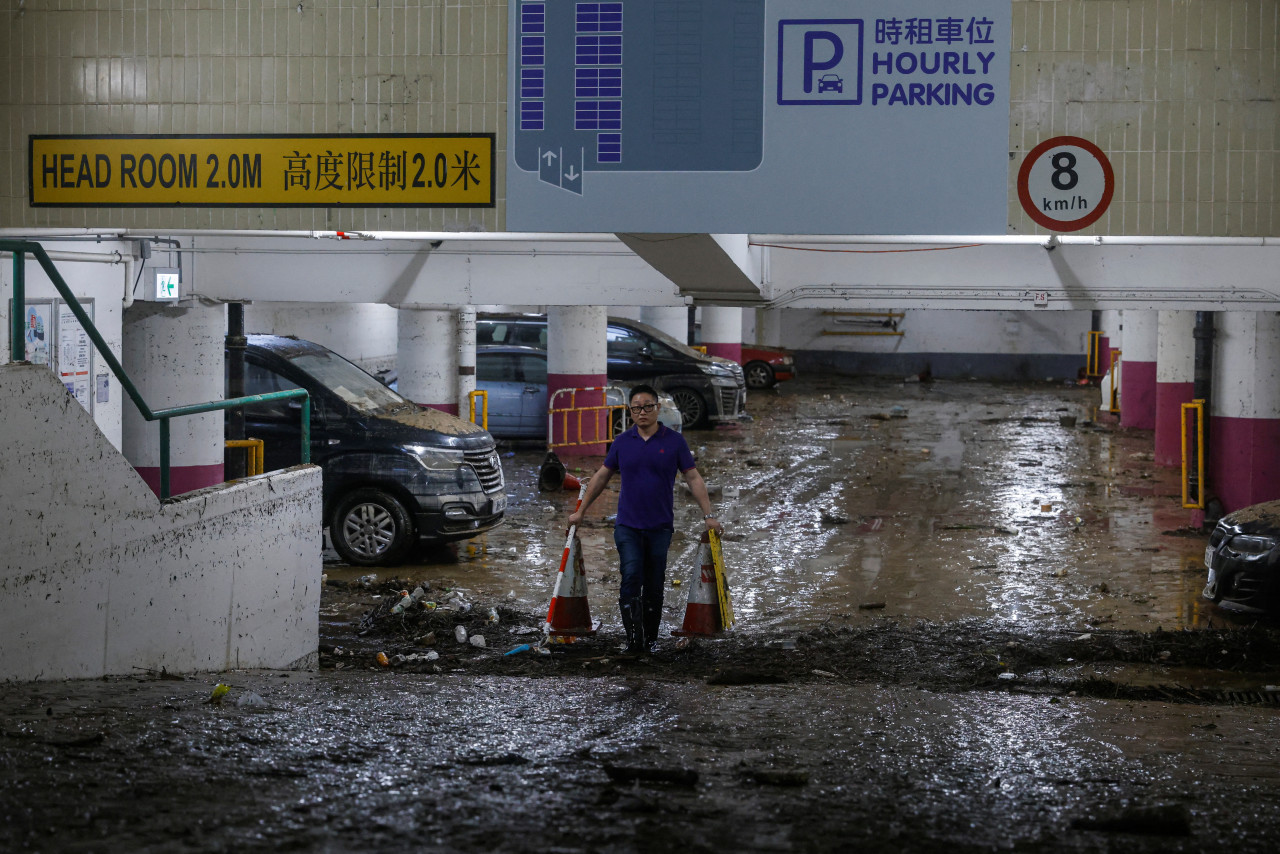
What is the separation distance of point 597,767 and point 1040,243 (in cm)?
920

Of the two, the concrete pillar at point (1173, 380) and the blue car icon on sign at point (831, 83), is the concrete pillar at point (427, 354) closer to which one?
the concrete pillar at point (1173, 380)

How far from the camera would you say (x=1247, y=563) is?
906cm

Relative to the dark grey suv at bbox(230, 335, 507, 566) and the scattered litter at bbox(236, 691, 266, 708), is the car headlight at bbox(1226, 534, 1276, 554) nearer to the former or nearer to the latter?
the dark grey suv at bbox(230, 335, 507, 566)

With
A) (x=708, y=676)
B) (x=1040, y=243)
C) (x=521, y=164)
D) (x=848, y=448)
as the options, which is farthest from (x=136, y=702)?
(x=848, y=448)

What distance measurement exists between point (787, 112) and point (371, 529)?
5524 mm

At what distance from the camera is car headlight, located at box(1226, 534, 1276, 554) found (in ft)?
29.9

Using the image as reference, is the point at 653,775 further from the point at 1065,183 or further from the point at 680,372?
the point at 680,372

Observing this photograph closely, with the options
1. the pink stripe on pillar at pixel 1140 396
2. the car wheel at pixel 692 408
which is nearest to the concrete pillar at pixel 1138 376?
the pink stripe on pillar at pixel 1140 396

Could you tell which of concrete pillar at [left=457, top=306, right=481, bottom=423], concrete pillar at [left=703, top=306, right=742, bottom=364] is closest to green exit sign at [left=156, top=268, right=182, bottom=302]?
concrete pillar at [left=457, top=306, right=481, bottom=423]

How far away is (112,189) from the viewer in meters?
8.03

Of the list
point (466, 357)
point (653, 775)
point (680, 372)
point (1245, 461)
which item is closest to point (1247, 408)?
point (1245, 461)

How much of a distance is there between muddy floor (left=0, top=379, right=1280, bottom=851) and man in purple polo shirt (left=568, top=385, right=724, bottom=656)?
1.21ft

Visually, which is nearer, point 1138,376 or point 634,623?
point 634,623

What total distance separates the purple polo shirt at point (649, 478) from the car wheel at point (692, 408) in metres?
14.2
